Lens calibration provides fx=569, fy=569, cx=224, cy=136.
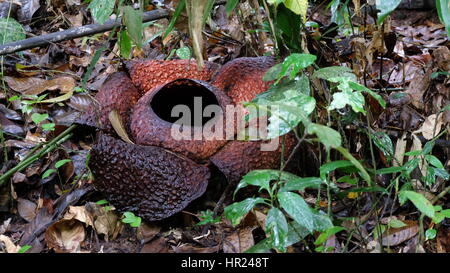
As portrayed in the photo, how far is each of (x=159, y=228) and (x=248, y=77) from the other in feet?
2.22

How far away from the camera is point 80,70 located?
3537 mm

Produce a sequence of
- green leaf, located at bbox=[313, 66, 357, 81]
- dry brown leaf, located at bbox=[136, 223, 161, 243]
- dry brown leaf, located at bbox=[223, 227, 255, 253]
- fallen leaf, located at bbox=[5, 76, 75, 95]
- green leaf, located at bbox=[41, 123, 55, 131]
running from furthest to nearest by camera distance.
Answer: fallen leaf, located at bbox=[5, 76, 75, 95]
green leaf, located at bbox=[41, 123, 55, 131]
dry brown leaf, located at bbox=[136, 223, 161, 243]
dry brown leaf, located at bbox=[223, 227, 255, 253]
green leaf, located at bbox=[313, 66, 357, 81]

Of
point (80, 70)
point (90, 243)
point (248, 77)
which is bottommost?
point (90, 243)

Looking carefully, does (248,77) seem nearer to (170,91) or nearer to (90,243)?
(170,91)

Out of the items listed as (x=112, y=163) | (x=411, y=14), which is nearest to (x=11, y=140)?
(x=112, y=163)

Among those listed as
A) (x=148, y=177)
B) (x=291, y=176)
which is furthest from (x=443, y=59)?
(x=148, y=177)

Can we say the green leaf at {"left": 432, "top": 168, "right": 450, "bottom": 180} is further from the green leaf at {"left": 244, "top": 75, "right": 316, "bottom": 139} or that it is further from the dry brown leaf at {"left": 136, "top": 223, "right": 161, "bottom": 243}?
the dry brown leaf at {"left": 136, "top": 223, "right": 161, "bottom": 243}

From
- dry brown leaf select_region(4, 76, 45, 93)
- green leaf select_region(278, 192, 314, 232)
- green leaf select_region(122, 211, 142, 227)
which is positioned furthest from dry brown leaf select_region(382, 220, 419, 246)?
dry brown leaf select_region(4, 76, 45, 93)

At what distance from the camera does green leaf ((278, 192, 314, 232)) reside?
153cm

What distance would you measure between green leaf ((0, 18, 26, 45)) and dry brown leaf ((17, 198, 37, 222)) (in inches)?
45.6

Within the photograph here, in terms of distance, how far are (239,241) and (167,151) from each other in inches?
16.2

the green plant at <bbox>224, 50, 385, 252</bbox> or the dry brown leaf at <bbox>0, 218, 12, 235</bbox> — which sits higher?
the green plant at <bbox>224, 50, 385, 252</bbox>

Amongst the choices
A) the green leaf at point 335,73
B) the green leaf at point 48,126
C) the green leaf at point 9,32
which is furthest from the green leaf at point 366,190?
the green leaf at point 9,32

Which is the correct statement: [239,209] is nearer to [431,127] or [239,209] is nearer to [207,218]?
[207,218]
